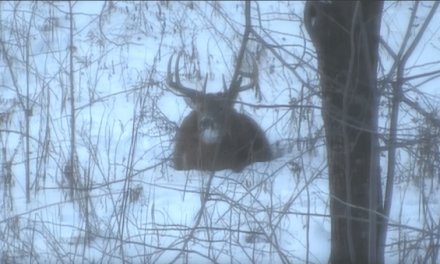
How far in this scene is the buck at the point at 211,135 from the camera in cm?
600

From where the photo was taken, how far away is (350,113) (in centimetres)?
391

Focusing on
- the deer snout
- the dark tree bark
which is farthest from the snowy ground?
the deer snout

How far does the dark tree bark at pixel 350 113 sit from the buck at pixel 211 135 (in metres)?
1.59

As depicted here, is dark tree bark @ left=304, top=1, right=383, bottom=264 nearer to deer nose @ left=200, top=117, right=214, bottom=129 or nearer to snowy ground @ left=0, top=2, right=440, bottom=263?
snowy ground @ left=0, top=2, right=440, bottom=263

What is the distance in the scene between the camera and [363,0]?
379 cm

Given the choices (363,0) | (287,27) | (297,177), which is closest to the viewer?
(363,0)

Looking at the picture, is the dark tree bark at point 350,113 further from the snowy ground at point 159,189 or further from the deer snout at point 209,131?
the deer snout at point 209,131

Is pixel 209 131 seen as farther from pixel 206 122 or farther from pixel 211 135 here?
pixel 206 122

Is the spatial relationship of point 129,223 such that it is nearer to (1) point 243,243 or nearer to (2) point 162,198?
(2) point 162,198

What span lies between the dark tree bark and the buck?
1589mm

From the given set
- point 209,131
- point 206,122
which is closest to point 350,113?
point 206,122

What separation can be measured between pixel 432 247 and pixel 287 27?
12.8 ft

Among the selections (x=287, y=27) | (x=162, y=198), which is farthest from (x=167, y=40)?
(x=162, y=198)

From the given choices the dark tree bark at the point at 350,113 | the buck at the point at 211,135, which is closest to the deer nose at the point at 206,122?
the buck at the point at 211,135
